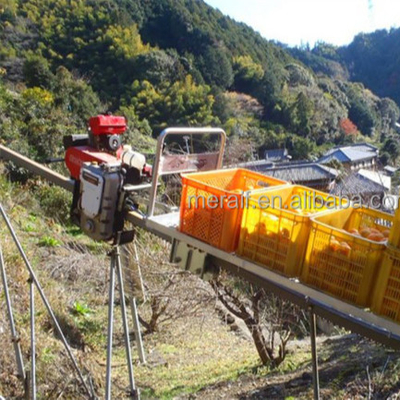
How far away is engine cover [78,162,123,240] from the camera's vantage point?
1.94 meters

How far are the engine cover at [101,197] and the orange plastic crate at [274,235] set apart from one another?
559 millimetres

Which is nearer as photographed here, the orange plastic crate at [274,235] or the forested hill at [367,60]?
the orange plastic crate at [274,235]

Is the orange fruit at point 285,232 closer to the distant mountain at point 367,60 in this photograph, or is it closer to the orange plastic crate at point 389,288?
the orange plastic crate at point 389,288

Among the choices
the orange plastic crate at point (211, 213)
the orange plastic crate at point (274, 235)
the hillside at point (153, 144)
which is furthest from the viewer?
the hillside at point (153, 144)

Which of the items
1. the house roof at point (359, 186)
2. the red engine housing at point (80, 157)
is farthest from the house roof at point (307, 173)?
the red engine housing at point (80, 157)

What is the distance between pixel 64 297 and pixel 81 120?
915cm

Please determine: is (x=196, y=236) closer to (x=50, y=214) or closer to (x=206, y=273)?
(x=206, y=273)

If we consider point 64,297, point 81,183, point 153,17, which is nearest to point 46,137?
point 64,297

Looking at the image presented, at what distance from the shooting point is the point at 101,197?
196 cm

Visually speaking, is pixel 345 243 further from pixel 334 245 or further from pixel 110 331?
pixel 110 331

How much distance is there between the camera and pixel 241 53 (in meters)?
26.9

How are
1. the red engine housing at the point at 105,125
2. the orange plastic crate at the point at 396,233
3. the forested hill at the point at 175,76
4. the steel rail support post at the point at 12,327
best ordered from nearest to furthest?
the orange plastic crate at the point at 396,233, the red engine housing at the point at 105,125, the steel rail support post at the point at 12,327, the forested hill at the point at 175,76


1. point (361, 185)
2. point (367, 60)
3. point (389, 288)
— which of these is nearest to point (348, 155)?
point (361, 185)

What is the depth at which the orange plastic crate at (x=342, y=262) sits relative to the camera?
1.45 meters
